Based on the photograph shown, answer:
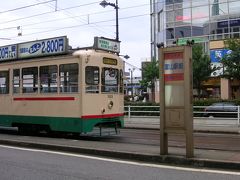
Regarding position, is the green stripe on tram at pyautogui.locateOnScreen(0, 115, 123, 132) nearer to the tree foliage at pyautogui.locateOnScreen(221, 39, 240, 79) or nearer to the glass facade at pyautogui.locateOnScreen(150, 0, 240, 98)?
the tree foliage at pyautogui.locateOnScreen(221, 39, 240, 79)

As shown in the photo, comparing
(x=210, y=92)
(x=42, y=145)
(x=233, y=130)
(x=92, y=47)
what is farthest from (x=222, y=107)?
(x=210, y=92)

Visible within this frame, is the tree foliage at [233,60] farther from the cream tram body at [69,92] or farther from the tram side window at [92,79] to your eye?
the tram side window at [92,79]

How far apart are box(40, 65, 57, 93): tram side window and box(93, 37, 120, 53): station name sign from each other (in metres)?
1.71

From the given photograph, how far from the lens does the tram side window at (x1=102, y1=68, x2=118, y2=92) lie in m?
16.1

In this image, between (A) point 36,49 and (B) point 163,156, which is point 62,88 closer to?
(A) point 36,49

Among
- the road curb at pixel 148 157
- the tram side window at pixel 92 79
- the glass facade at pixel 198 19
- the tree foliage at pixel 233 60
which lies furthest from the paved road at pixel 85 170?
the glass facade at pixel 198 19

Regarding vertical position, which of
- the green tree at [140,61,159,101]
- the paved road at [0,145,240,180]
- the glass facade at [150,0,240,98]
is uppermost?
the glass facade at [150,0,240,98]

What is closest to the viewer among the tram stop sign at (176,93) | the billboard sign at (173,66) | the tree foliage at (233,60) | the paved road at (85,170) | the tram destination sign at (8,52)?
the paved road at (85,170)

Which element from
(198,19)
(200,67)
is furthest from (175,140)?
(198,19)

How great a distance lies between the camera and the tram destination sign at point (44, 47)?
16406 millimetres

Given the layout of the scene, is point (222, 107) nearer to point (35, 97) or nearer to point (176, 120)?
point (35, 97)

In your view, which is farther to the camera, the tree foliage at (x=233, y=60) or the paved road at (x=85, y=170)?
the tree foliage at (x=233, y=60)

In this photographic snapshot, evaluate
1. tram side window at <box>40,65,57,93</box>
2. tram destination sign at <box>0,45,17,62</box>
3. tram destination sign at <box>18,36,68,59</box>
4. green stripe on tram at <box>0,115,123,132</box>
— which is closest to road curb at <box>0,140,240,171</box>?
green stripe on tram at <box>0,115,123,132</box>

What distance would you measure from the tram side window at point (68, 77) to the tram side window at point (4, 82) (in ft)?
11.1
